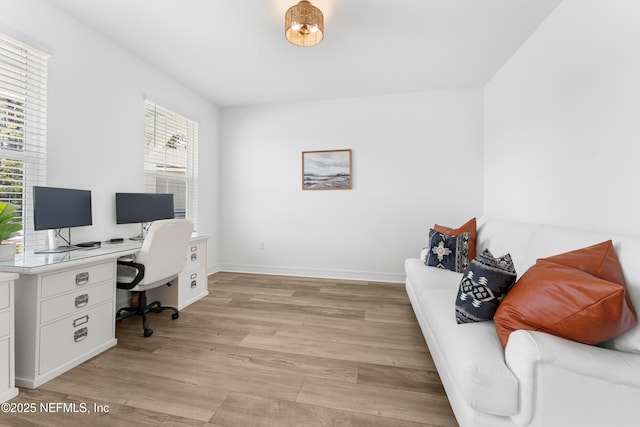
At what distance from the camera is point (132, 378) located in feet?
5.52

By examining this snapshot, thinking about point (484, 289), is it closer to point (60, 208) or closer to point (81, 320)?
point (81, 320)

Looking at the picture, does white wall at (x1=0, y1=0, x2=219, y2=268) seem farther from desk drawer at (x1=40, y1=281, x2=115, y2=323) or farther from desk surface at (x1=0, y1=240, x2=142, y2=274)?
desk drawer at (x1=40, y1=281, x2=115, y2=323)

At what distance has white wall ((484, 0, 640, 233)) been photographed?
152 centimetres

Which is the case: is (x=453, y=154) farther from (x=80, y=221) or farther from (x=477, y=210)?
(x=80, y=221)

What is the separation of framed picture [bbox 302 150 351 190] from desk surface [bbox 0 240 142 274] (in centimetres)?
236

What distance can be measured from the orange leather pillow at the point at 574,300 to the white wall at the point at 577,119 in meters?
0.56

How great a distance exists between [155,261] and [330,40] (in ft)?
8.23

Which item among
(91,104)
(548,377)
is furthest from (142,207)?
(548,377)

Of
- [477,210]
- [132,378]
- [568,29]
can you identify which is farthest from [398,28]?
[132,378]

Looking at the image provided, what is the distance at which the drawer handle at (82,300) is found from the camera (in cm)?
183

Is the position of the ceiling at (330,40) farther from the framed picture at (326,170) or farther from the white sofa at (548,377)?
the white sofa at (548,377)

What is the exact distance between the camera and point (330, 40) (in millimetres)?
2551

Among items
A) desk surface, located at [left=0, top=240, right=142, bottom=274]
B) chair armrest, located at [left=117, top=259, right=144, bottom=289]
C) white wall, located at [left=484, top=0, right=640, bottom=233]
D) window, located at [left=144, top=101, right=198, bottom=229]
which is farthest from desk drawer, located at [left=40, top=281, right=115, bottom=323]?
white wall, located at [left=484, top=0, right=640, bottom=233]

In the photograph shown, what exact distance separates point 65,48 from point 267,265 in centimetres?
320
